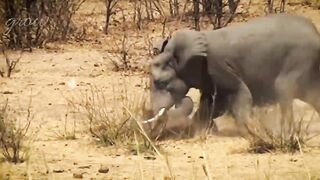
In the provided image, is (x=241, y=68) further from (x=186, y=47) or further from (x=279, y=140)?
(x=279, y=140)

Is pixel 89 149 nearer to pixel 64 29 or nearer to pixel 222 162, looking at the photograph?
pixel 222 162

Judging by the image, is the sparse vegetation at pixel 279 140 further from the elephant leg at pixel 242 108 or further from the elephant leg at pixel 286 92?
the elephant leg at pixel 286 92

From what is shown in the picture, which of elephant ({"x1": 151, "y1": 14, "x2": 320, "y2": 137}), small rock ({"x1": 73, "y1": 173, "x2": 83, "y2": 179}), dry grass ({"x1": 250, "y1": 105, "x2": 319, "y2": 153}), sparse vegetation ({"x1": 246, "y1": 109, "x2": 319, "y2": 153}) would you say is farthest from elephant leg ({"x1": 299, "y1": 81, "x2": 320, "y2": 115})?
small rock ({"x1": 73, "y1": 173, "x2": 83, "y2": 179})

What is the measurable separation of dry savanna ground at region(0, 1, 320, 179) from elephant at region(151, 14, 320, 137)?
0.17 m

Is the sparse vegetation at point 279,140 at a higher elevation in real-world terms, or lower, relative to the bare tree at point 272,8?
higher

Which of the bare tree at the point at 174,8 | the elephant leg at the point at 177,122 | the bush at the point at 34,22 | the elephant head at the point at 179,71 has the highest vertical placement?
the elephant head at the point at 179,71

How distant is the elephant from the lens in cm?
693

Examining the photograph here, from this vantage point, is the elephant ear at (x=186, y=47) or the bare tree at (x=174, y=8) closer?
the elephant ear at (x=186, y=47)

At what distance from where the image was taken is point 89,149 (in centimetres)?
641

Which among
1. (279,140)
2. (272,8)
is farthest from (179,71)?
(272,8)

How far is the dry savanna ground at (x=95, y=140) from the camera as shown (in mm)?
5496

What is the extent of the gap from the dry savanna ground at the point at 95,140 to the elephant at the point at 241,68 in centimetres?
17

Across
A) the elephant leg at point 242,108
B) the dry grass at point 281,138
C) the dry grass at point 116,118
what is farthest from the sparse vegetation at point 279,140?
the dry grass at point 116,118

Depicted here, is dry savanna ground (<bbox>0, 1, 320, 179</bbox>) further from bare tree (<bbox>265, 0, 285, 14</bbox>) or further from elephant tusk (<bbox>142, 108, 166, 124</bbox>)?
bare tree (<bbox>265, 0, 285, 14</bbox>)
